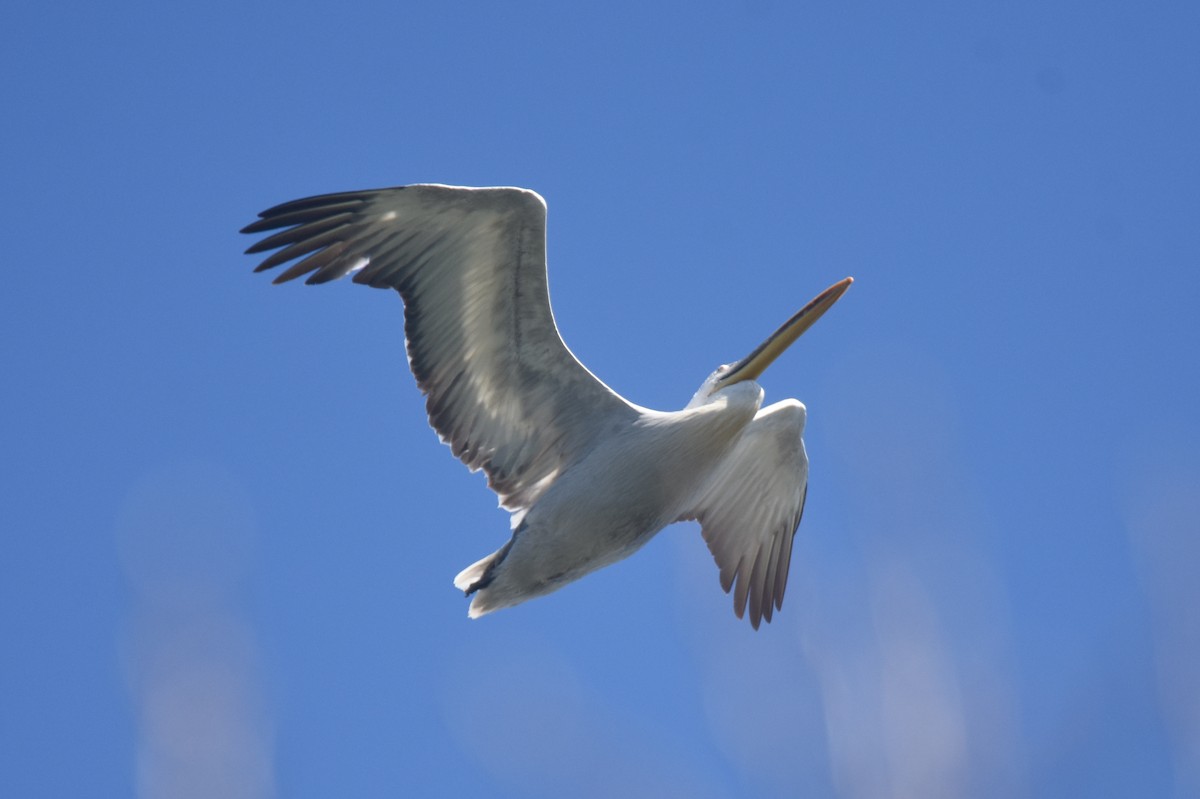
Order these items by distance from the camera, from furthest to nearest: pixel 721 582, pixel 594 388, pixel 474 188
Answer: pixel 721 582
pixel 594 388
pixel 474 188

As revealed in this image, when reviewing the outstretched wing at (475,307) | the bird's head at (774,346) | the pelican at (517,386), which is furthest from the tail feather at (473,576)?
the bird's head at (774,346)

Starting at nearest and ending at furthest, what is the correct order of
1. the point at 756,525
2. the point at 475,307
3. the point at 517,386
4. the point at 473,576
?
the point at 473,576
the point at 475,307
the point at 517,386
the point at 756,525

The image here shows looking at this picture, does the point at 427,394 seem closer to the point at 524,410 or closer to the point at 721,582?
the point at 524,410

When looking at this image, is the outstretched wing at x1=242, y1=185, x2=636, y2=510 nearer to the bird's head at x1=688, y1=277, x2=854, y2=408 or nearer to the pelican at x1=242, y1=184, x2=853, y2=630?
the pelican at x1=242, y1=184, x2=853, y2=630

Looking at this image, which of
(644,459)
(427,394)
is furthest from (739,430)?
(427,394)

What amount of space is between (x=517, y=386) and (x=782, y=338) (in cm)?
163

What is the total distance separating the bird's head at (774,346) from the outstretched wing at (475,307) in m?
0.59

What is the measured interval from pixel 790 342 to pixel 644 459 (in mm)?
1269

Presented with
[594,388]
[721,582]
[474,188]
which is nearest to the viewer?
[474,188]

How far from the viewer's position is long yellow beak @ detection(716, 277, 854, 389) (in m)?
9.20

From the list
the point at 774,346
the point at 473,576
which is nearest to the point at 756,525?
the point at 774,346

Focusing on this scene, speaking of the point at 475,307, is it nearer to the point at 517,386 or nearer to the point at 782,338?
the point at 517,386

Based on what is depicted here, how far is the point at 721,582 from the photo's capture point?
10.5 m

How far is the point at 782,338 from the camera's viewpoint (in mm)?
9336
